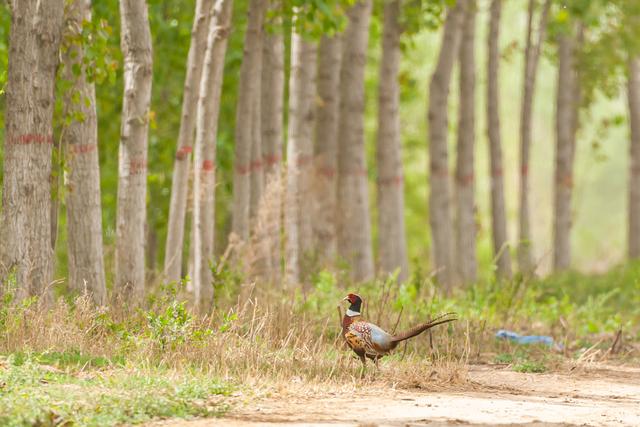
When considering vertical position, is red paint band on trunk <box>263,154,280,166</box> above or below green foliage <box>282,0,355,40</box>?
below

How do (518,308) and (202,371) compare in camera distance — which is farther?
(518,308)

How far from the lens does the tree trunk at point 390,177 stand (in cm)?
1980

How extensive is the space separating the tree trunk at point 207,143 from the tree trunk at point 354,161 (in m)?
4.68

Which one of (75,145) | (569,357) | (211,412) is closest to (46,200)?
(75,145)

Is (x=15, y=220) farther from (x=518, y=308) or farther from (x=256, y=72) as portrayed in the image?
(x=518, y=308)

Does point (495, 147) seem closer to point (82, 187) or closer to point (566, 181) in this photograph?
point (566, 181)

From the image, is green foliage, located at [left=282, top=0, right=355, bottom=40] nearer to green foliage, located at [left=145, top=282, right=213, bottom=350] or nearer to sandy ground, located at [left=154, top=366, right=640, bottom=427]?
green foliage, located at [left=145, top=282, right=213, bottom=350]

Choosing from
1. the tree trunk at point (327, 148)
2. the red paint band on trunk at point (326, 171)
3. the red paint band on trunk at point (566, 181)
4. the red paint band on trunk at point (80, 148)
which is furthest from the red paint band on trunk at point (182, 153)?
the red paint band on trunk at point (566, 181)

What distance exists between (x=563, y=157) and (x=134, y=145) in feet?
59.4

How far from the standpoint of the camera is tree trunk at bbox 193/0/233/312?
566 inches

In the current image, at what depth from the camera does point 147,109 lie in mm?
12750

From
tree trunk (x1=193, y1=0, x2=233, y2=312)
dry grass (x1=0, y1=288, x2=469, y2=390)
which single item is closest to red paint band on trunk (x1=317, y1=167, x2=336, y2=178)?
tree trunk (x1=193, y1=0, x2=233, y2=312)

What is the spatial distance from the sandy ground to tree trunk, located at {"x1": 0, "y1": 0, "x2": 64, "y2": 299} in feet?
10.9

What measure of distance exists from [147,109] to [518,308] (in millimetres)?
6042
